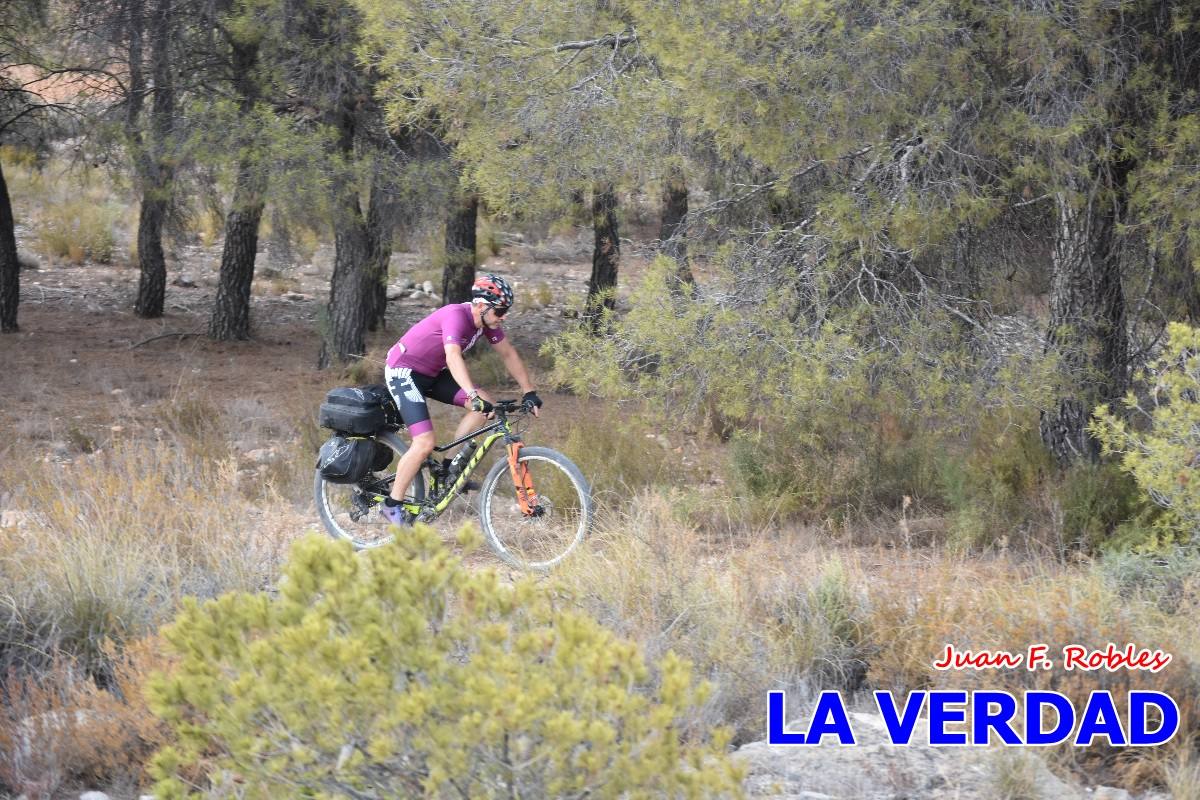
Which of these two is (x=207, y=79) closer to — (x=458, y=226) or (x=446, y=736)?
(x=458, y=226)

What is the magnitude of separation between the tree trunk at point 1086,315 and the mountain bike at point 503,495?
3.40m

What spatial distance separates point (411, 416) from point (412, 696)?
4.45 meters

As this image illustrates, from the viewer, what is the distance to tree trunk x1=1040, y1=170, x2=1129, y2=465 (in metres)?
8.67

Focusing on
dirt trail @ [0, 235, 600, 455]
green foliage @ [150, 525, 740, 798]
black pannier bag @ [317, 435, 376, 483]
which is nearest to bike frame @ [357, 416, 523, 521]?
black pannier bag @ [317, 435, 376, 483]

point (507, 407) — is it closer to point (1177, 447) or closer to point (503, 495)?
point (503, 495)

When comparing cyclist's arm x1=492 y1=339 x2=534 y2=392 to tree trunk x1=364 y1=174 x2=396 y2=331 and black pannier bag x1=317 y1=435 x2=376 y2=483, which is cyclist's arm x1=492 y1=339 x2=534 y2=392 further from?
tree trunk x1=364 y1=174 x2=396 y2=331

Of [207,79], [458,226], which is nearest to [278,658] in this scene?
[207,79]

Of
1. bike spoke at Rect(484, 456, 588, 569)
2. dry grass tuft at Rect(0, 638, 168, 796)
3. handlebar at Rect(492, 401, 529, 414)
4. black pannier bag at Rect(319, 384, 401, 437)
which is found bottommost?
dry grass tuft at Rect(0, 638, 168, 796)

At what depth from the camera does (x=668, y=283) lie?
9.05 meters

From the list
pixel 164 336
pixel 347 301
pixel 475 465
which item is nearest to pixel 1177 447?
Result: pixel 475 465

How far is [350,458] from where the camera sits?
778 centimetres

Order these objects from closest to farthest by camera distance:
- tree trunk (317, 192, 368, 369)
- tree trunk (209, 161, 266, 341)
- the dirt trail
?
1. the dirt trail
2. tree trunk (317, 192, 368, 369)
3. tree trunk (209, 161, 266, 341)

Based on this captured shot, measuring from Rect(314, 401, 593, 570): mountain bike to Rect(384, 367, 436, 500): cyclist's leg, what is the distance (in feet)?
0.70

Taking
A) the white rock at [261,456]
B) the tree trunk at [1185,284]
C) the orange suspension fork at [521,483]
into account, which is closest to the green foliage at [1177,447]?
the tree trunk at [1185,284]
